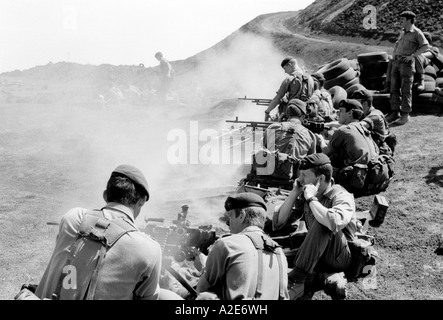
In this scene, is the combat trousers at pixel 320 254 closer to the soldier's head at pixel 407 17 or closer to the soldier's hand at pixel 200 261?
the soldier's hand at pixel 200 261

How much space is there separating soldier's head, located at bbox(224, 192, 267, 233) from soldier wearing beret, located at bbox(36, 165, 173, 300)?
0.83 meters

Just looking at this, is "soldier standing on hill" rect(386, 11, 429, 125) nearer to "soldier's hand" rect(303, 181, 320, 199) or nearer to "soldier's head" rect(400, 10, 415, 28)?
"soldier's head" rect(400, 10, 415, 28)

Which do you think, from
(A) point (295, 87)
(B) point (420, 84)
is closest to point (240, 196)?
(A) point (295, 87)

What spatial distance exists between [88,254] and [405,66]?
1017 centimetres

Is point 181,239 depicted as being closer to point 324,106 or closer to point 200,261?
point 200,261

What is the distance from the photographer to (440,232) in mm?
6934

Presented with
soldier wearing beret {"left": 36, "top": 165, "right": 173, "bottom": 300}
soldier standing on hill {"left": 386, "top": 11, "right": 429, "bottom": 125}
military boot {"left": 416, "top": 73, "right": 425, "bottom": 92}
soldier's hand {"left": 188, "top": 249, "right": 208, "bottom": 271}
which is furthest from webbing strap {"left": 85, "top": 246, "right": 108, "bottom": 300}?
military boot {"left": 416, "top": 73, "right": 425, "bottom": 92}

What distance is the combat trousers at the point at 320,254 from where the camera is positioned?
16.8 ft

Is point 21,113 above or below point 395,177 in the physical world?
above

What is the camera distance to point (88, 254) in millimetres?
3156

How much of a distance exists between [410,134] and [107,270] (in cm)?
948

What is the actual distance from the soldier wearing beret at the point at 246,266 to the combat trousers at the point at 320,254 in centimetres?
139

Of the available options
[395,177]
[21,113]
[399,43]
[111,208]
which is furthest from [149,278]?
[21,113]
